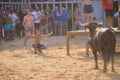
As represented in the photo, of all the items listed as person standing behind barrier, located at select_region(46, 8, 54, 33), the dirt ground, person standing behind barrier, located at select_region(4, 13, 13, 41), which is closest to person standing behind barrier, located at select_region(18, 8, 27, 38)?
person standing behind barrier, located at select_region(4, 13, 13, 41)

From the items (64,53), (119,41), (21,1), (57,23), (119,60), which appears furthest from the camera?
(21,1)

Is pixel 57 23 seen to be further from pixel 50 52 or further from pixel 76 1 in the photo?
pixel 50 52

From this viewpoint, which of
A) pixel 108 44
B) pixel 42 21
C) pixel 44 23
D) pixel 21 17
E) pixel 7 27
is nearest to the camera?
pixel 108 44

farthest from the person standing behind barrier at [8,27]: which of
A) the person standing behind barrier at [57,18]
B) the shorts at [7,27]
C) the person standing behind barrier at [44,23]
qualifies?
the person standing behind barrier at [57,18]

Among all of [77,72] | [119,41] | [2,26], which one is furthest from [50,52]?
[2,26]

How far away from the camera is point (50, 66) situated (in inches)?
431

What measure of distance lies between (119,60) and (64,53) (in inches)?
105

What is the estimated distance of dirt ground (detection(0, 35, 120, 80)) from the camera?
30.5 ft

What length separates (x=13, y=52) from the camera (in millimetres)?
14695

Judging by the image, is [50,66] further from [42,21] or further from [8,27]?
[42,21]

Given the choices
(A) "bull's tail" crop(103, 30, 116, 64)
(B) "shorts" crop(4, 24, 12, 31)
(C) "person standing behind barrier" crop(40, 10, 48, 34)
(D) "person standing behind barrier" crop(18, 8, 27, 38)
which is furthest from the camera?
(C) "person standing behind barrier" crop(40, 10, 48, 34)

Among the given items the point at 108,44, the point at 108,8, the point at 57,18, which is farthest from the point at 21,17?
the point at 108,44

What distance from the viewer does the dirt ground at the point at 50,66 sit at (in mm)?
9303

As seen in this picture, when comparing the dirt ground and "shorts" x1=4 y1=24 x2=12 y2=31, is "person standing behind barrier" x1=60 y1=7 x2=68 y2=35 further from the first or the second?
the dirt ground
